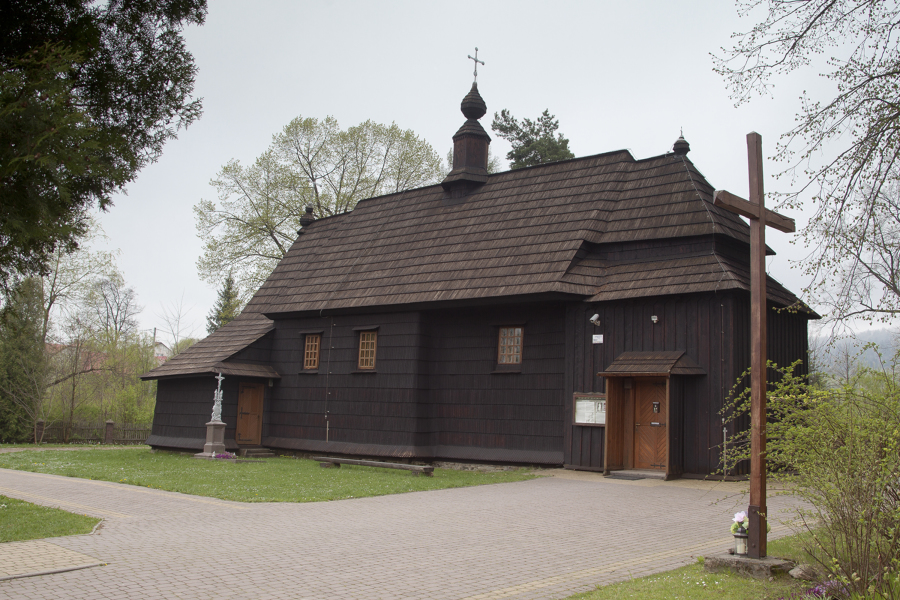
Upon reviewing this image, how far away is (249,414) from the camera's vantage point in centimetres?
2211

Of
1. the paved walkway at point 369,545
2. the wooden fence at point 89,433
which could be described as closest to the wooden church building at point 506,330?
the paved walkway at point 369,545

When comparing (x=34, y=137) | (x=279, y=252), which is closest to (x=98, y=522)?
(x=34, y=137)

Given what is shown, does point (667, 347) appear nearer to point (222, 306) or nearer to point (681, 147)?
point (681, 147)

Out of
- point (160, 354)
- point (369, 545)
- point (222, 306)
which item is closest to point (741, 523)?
point (369, 545)

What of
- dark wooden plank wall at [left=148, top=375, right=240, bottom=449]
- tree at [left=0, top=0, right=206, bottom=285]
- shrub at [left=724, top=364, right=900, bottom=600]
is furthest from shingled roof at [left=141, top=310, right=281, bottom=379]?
shrub at [left=724, top=364, right=900, bottom=600]

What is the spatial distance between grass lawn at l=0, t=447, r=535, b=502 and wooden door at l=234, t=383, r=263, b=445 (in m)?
1.89

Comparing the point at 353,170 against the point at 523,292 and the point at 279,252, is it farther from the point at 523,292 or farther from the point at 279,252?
the point at 523,292

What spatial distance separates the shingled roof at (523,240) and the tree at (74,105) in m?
9.39

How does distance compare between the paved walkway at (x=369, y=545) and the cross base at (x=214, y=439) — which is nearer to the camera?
the paved walkway at (x=369, y=545)

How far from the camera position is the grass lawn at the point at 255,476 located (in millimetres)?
12438

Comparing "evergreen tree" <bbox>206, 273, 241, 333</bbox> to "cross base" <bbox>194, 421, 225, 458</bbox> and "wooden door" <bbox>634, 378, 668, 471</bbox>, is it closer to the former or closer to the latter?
"cross base" <bbox>194, 421, 225, 458</bbox>

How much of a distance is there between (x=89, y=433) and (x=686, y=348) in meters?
25.8

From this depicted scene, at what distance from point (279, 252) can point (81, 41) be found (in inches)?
1084

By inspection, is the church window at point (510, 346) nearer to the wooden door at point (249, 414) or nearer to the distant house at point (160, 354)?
the wooden door at point (249, 414)
